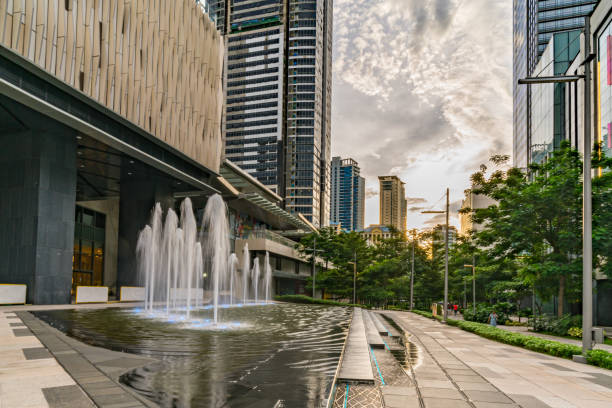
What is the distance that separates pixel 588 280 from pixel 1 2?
28.8m

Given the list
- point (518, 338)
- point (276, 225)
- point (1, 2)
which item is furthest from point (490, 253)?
point (276, 225)

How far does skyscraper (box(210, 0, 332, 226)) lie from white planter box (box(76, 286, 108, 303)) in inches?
4934

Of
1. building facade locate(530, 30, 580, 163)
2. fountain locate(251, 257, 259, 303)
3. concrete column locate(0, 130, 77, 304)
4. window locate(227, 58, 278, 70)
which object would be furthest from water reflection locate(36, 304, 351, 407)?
window locate(227, 58, 278, 70)

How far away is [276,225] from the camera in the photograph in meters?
86.6

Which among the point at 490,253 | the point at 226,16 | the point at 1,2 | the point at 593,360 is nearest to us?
the point at 593,360

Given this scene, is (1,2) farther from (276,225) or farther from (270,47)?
(270,47)

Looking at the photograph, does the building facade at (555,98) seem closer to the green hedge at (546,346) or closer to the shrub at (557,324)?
the shrub at (557,324)

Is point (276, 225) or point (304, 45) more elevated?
point (304, 45)

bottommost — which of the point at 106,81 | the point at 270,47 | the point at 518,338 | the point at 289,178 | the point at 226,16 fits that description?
the point at 518,338

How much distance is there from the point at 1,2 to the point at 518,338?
2888cm

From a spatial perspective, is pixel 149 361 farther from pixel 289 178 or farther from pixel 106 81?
pixel 289 178

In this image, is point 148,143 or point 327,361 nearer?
point 327,361

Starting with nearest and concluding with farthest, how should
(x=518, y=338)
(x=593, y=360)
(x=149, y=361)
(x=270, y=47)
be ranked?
1. (x=149, y=361)
2. (x=593, y=360)
3. (x=518, y=338)
4. (x=270, y=47)

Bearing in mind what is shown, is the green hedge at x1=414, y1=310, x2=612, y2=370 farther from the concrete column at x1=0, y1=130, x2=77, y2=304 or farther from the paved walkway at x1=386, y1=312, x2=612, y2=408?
the concrete column at x1=0, y1=130, x2=77, y2=304
